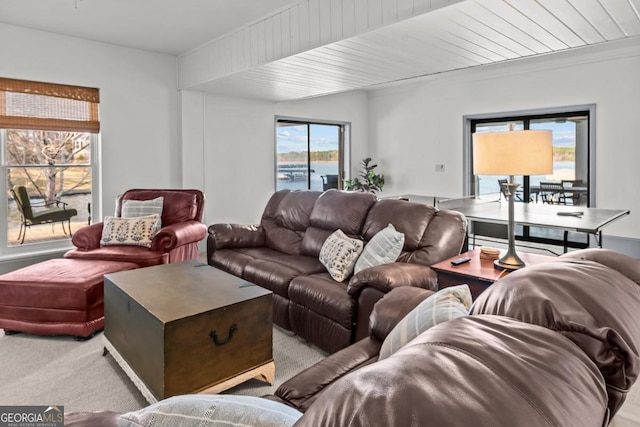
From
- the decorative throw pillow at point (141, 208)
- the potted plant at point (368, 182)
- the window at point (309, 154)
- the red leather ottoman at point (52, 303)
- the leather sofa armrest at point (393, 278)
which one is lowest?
the red leather ottoman at point (52, 303)

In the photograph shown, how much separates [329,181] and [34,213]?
16.1 ft

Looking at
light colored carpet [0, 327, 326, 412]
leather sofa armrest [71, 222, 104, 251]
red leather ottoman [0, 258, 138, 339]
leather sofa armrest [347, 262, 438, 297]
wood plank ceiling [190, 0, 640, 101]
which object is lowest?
light colored carpet [0, 327, 326, 412]

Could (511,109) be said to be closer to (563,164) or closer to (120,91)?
(563,164)

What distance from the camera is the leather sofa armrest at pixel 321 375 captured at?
50.5 inches

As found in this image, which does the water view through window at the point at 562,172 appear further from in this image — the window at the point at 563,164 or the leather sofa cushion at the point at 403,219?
the leather sofa cushion at the point at 403,219

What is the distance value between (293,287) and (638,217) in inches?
199

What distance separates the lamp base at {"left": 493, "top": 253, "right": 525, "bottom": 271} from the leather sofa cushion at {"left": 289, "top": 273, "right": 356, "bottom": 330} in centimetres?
90

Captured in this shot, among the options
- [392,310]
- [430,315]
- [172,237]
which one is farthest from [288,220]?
[430,315]

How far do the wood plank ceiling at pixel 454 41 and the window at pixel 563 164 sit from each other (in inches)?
90.2

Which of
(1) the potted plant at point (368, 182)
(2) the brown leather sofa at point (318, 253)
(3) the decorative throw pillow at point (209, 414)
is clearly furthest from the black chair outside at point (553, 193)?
(3) the decorative throw pillow at point (209, 414)

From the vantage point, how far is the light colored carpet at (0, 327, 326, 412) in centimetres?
214

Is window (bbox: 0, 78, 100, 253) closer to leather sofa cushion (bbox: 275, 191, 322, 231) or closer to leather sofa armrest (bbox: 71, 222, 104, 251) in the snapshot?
leather sofa armrest (bbox: 71, 222, 104, 251)

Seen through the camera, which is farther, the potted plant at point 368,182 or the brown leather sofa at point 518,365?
the potted plant at point 368,182

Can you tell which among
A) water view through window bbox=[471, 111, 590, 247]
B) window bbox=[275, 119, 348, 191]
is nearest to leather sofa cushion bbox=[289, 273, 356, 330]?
window bbox=[275, 119, 348, 191]
